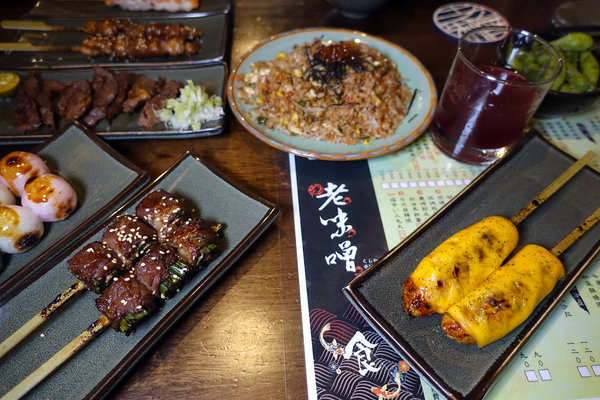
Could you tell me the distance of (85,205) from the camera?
221cm

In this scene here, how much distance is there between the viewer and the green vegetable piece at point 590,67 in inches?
104

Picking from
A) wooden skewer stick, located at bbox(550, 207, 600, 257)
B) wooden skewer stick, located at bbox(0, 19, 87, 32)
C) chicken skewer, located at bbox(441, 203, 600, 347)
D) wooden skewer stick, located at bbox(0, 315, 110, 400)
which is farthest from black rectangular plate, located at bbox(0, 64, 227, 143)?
wooden skewer stick, located at bbox(550, 207, 600, 257)

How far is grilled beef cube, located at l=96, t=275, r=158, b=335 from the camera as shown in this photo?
1.66 metres

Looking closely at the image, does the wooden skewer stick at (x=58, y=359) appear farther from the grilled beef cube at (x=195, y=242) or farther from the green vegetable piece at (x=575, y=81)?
the green vegetable piece at (x=575, y=81)

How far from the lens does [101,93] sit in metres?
2.72

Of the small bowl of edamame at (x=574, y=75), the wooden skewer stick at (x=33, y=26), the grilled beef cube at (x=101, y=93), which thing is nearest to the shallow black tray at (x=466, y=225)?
the small bowl of edamame at (x=574, y=75)

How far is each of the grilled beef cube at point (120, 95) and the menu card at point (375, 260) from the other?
4.28 feet

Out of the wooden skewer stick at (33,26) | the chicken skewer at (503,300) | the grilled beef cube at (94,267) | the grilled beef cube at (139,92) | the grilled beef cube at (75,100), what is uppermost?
the chicken skewer at (503,300)

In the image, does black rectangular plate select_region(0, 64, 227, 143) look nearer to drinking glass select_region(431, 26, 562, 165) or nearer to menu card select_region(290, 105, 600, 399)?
menu card select_region(290, 105, 600, 399)

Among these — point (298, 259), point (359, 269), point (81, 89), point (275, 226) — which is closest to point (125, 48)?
point (81, 89)

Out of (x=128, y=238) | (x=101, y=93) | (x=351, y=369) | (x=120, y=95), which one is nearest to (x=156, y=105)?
(x=120, y=95)

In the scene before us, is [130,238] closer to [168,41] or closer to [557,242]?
→ [168,41]

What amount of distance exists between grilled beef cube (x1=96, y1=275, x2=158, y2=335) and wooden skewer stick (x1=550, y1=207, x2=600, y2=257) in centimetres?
198

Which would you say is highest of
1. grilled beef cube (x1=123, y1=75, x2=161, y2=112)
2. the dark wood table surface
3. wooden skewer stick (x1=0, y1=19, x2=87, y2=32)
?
wooden skewer stick (x1=0, y1=19, x2=87, y2=32)
